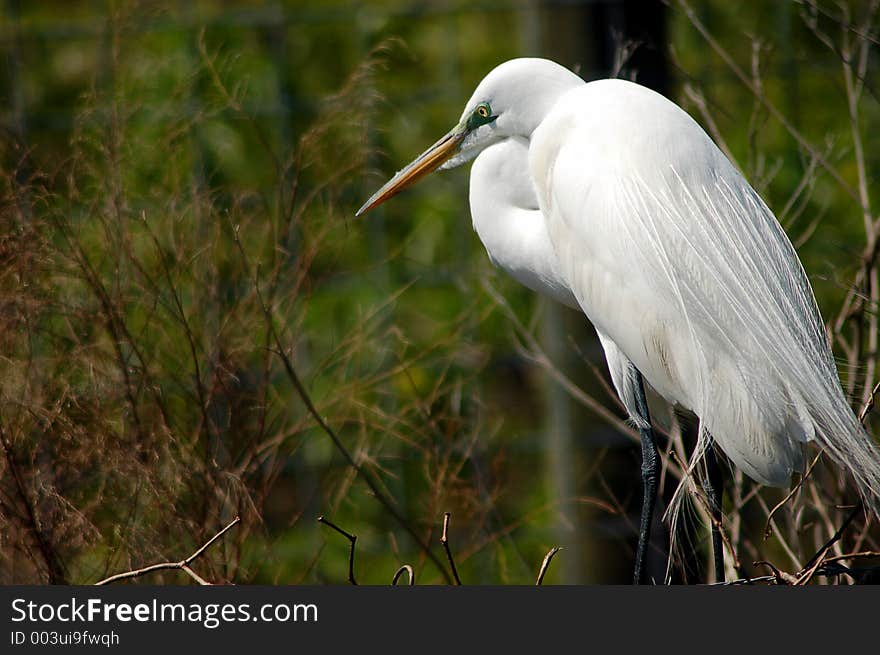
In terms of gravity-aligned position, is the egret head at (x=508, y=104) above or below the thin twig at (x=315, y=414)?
above

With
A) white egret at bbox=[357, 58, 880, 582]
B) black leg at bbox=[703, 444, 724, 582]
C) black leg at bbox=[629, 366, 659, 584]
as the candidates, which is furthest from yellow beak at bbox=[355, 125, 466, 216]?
black leg at bbox=[703, 444, 724, 582]

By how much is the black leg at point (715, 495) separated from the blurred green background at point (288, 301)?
5.1 inches

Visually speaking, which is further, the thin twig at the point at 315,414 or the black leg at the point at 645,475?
the black leg at the point at 645,475

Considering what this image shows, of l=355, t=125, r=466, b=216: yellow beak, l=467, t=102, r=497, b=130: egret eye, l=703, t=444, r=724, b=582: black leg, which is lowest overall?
l=703, t=444, r=724, b=582: black leg

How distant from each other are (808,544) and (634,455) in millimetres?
1026

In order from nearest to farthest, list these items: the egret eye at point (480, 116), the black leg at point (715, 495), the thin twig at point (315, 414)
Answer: the thin twig at point (315, 414) < the black leg at point (715, 495) < the egret eye at point (480, 116)

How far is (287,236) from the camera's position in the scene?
156cm

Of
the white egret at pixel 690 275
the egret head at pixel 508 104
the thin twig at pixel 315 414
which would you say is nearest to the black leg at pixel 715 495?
the white egret at pixel 690 275

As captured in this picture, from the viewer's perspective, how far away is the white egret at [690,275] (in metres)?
1.33

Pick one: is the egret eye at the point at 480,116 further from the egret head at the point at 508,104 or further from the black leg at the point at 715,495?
the black leg at the point at 715,495

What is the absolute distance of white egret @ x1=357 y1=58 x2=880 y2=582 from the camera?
133cm

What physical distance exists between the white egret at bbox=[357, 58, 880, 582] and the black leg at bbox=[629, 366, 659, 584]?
6 cm

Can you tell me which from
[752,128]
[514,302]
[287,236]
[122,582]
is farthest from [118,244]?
[514,302]

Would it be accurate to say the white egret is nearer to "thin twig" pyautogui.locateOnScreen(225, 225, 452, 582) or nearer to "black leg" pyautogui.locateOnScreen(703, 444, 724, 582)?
"black leg" pyautogui.locateOnScreen(703, 444, 724, 582)
